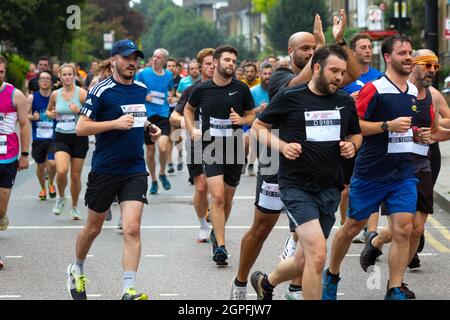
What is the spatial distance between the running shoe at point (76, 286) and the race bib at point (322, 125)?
224cm

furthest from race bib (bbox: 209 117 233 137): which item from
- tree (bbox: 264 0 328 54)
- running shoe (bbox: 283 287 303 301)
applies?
tree (bbox: 264 0 328 54)

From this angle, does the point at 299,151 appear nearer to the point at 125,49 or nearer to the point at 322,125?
the point at 322,125

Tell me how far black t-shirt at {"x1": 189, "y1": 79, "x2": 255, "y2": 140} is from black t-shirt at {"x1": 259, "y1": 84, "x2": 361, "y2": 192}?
3.56 meters

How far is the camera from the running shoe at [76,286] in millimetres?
8516

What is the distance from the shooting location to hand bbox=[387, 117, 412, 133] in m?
8.14

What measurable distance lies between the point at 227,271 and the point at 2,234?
3.57 meters

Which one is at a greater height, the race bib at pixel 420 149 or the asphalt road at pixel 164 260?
the race bib at pixel 420 149

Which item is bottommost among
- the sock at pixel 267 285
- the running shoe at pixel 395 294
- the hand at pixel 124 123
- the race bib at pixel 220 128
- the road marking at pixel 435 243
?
the road marking at pixel 435 243

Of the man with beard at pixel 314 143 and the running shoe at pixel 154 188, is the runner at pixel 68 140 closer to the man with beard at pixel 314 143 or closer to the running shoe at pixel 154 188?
the running shoe at pixel 154 188

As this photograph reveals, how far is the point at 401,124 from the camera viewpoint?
814 centimetres

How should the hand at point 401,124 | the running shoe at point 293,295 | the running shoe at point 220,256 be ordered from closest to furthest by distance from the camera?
the running shoe at point 293,295, the hand at point 401,124, the running shoe at point 220,256

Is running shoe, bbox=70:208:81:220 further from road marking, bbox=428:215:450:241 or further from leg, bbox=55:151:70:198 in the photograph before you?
road marking, bbox=428:215:450:241

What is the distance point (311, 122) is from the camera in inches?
291

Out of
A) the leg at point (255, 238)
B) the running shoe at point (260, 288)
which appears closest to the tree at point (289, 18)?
the leg at point (255, 238)
